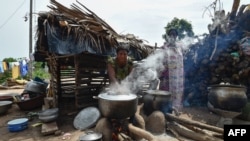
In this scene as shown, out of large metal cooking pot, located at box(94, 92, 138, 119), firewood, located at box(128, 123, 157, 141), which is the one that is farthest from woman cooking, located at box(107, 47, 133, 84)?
firewood, located at box(128, 123, 157, 141)

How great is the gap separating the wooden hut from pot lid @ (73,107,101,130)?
0.83 meters

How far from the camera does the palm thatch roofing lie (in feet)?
16.7

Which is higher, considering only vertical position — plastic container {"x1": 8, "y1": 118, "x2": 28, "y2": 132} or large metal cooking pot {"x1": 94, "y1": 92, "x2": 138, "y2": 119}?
large metal cooking pot {"x1": 94, "y1": 92, "x2": 138, "y2": 119}

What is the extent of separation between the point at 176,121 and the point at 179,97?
1122 millimetres

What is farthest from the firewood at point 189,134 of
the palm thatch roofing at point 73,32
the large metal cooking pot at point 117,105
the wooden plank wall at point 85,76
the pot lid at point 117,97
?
the wooden plank wall at point 85,76

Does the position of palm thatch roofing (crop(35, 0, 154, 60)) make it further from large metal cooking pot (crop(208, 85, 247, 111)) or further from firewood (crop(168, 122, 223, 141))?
large metal cooking pot (crop(208, 85, 247, 111))

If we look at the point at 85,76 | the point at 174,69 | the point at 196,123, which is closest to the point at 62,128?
the point at 85,76

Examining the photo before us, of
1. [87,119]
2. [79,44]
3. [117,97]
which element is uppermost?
[79,44]

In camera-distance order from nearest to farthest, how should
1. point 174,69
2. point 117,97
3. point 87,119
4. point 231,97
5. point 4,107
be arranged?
point 117,97 → point 231,97 → point 87,119 → point 174,69 → point 4,107

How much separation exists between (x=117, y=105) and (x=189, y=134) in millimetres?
1826

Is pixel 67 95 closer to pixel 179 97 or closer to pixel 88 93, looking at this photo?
pixel 88 93

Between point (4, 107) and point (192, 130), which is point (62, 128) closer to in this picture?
point (4, 107)

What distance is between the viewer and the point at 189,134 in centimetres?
402

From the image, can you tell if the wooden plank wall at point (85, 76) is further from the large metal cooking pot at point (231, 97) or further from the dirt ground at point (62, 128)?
the large metal cooking pot at point (231, 97)
